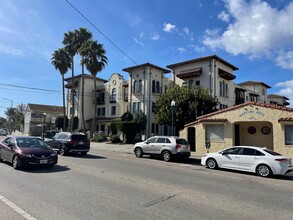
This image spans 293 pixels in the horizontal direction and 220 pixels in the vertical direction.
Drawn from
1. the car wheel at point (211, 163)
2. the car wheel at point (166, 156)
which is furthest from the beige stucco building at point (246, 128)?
the car wheel at point (211, 163)

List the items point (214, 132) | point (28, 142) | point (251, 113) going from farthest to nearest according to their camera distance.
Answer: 1. point (214, 132)
2. point (251, 113)
3. point (28, 142)

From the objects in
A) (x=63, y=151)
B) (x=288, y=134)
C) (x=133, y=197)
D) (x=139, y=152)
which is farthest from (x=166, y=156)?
(x=133, y=197)

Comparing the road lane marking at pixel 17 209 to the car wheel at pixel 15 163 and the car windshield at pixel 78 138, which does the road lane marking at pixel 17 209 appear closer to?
the car wheel at pixel 15 163

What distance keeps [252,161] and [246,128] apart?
1026cm

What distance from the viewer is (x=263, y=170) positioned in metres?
12.6

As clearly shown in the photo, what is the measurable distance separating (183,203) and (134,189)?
190 cm

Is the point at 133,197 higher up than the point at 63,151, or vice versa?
the point at 63,151

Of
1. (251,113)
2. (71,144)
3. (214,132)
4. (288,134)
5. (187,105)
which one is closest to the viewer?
(71,144)

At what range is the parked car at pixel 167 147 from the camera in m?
17.1

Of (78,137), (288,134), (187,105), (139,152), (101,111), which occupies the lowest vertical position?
(139,152)

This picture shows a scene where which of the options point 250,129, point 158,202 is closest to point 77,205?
point 158,202

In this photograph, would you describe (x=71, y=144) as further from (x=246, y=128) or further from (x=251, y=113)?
(x=246, y=128)

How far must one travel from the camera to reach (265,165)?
12.6 meters

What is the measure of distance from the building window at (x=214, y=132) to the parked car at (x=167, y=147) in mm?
4600
